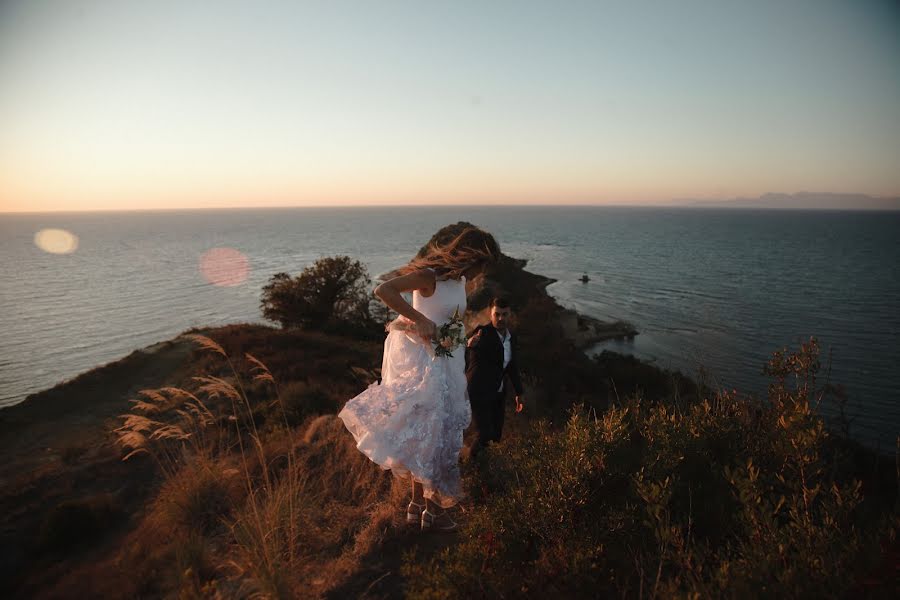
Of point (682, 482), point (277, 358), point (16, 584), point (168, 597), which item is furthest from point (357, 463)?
point (277, 358)

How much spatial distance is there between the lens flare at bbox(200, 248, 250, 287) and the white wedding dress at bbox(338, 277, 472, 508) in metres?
67.8

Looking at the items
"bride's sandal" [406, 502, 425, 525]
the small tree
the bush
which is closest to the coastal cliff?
the bush

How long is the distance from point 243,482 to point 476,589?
148 inches

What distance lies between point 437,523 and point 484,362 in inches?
68.2

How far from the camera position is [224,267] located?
8156 cm

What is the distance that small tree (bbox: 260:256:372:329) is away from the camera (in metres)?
27.5

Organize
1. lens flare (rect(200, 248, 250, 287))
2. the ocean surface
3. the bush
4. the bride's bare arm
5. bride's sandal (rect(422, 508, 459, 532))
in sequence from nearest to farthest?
the bush, the bride's bare arm, bride's sandal (rect(422, 508, 459, 532)), the ocean surface, lens flare (rect(200, 248, 250, 287))

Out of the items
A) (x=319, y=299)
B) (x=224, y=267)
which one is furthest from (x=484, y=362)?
(x=224, y=267)

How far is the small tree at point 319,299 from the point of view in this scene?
27.5 meters

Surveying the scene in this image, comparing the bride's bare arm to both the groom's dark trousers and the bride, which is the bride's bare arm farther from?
the groom's dark trousers

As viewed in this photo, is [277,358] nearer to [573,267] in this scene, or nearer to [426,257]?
[426,257]

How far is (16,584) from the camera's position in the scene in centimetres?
594

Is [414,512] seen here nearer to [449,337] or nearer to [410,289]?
[449,337]

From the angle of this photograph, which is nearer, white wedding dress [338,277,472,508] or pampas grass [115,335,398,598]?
pampas grass [115,335,398,598]
